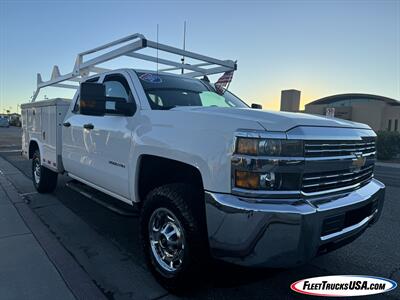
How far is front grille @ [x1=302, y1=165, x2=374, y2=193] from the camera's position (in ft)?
7.70

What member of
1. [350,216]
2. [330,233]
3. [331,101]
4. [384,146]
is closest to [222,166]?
[330,233]

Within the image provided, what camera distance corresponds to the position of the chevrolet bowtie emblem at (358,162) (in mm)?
2711

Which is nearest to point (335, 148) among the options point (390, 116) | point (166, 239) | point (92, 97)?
point (166, 239)

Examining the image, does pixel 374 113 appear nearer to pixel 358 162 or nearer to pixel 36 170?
pixel 36 170

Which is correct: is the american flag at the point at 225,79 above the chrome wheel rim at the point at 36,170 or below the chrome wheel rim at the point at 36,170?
above

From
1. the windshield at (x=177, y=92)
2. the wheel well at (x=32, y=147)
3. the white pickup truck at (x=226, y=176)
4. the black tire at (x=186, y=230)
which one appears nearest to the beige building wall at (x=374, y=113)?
the wheel well at (x=32, y=147)

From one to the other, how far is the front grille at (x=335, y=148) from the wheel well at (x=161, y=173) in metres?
0.93

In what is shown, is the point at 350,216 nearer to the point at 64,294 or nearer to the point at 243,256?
the point at 243,256

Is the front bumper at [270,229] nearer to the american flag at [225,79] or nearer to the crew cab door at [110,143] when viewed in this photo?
the crew cab door at [110,143]

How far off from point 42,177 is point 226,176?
4972 millimetres

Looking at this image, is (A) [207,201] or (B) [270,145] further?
(A) [207,201]

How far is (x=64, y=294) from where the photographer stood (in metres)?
2.77

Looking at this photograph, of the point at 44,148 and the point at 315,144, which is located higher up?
the point at 315,144

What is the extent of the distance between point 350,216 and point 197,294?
1423mm
